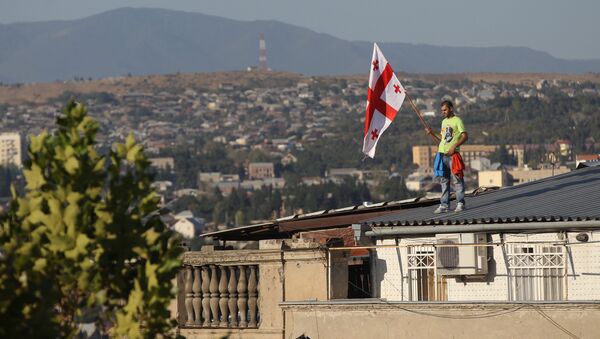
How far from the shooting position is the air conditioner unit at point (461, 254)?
20297mm

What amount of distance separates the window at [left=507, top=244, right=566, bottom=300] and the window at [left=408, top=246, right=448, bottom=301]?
854 mm

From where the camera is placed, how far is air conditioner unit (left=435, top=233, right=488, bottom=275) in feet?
66.6

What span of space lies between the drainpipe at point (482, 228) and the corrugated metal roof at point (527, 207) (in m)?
0.05

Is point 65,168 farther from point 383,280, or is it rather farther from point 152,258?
point 383,280

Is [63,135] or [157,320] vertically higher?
[63,135]

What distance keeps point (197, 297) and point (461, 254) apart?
2.89 metres

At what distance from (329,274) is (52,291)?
7.78m

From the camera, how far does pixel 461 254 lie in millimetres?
20359

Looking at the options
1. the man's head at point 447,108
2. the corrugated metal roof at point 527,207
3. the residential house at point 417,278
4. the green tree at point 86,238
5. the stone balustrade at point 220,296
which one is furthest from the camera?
the man's head at point 447,108

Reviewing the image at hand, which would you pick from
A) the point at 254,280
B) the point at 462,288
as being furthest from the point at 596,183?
the point at 254,280

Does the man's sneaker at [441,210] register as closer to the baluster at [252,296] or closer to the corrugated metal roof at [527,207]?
the corrugated metal roof at [527,207]

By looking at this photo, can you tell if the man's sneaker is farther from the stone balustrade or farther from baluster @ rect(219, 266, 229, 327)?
baluster @ rect(219, 266, 229, 327)

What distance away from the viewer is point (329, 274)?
20.5m

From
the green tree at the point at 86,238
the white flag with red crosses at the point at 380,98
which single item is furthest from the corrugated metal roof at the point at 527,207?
the green tree at the point at 86,238
